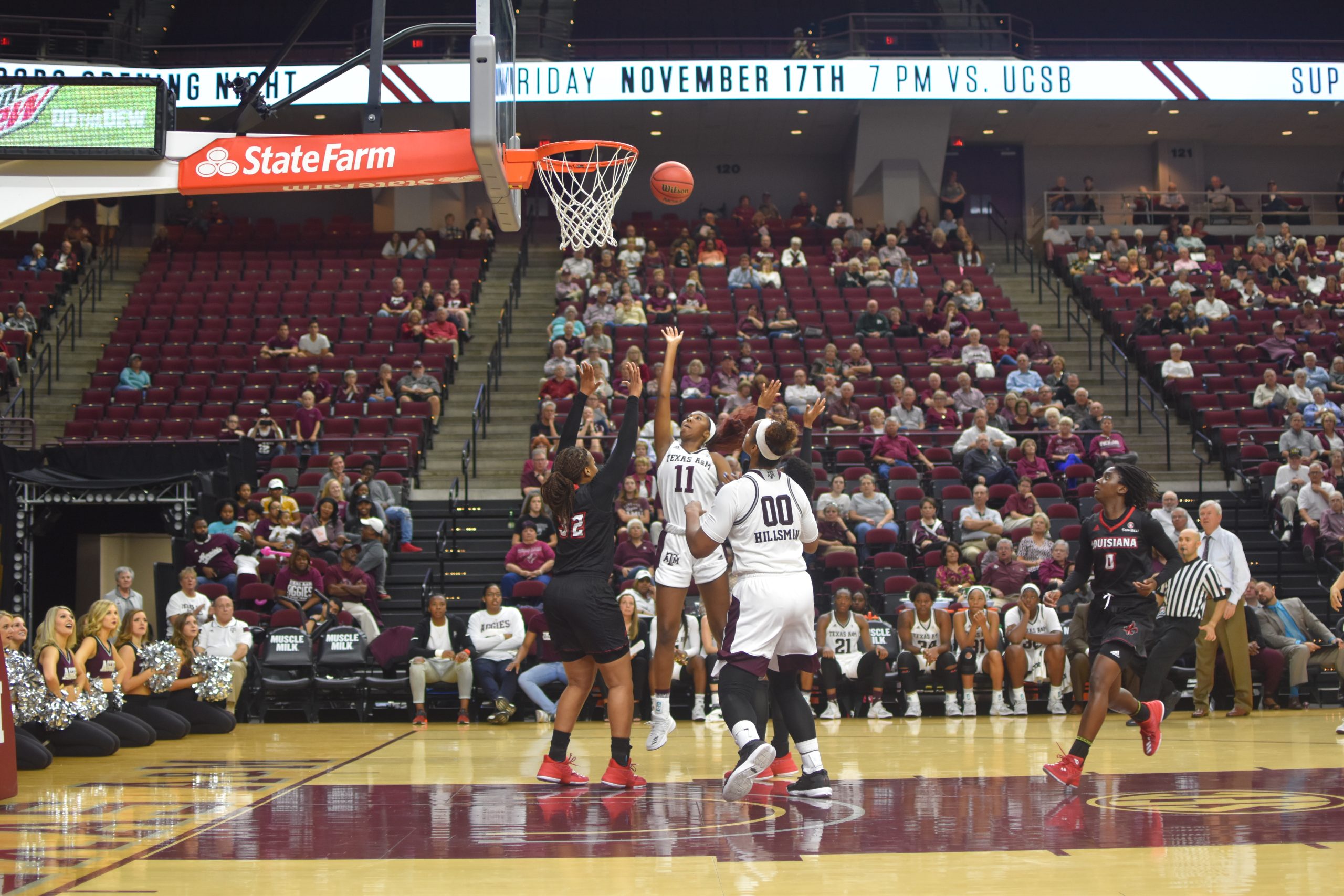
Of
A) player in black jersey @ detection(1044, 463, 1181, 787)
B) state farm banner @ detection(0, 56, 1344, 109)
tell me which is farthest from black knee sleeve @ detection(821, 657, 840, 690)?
state farm banner @ detection(0, 56, 1344, 109)

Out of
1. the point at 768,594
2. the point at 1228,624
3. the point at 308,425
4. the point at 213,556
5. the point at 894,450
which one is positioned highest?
the point at 308,425

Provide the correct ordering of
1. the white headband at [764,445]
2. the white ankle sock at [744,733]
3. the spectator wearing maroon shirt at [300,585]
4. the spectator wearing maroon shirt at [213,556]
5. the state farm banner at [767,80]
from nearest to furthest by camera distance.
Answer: the white ankle sock at [744,733] → the white headband at [764,445] → the spectator wearing maroon shirt at [300,585] → the spectator wearing maroon shirt at [213,556] → the state farm banner at [767,80]

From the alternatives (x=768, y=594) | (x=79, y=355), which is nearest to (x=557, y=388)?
(x=79, y=355)

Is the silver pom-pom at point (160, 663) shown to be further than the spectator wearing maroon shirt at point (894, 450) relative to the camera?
No

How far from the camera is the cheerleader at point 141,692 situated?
1048 centimetres

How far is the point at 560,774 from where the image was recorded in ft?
23.7

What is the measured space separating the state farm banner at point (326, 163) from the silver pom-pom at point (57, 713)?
3.65 meters

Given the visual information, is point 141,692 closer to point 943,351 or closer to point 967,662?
point 967,662

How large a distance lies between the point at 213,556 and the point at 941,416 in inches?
369

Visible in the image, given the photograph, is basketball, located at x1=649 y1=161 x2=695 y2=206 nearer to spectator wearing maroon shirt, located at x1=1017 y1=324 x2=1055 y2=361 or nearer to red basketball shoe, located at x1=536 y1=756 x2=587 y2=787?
red basketball shoe, located at x1=536 y1=756 x2=587 y2=787

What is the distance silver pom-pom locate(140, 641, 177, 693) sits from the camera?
10.8 metres

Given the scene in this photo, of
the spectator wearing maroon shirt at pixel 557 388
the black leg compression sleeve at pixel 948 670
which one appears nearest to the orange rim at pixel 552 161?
the black leg compression sleeve at pixel 948 670

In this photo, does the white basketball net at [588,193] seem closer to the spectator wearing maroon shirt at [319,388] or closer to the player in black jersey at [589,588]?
the player in black jersey at [589,588]

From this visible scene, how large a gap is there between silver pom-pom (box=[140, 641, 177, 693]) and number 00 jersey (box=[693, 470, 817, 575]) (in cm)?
614
